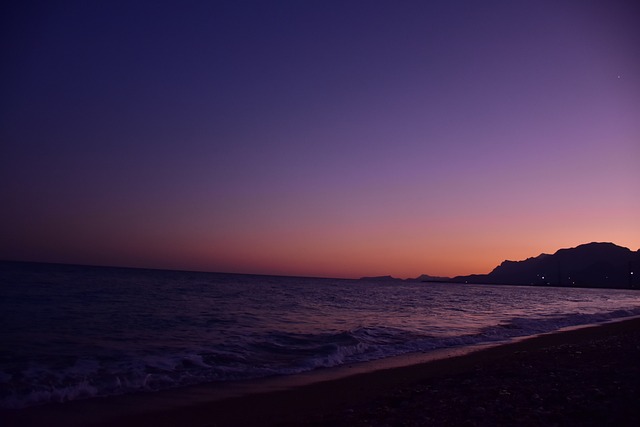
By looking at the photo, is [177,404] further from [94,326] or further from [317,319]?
[317,319]

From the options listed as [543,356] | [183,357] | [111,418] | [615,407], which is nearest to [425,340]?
[543,356]

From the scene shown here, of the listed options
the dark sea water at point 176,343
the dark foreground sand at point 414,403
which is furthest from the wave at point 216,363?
the dark foreground sand at point 414,403

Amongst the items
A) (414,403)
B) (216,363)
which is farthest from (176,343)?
(414,403)

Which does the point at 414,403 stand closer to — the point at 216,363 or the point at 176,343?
the point at 216,363

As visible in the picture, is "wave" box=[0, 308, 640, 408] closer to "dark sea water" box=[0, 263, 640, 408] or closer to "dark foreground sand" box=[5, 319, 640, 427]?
"dark sea water" box=[0, 263, 640, 408]

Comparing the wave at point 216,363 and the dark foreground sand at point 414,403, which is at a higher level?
the dark foreground sand at point 414,403

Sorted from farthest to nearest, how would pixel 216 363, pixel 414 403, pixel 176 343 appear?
pixel 176 343 → pixel 216 363 → pixel 414 403

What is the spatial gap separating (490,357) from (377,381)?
5.48 m

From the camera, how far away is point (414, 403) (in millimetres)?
8188

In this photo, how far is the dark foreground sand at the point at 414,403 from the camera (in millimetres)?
7035

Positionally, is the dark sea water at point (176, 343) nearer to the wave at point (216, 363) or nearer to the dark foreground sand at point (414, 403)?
the wave at point (216, 363)

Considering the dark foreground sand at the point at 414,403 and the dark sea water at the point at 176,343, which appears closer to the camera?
the dark foreground sand at the point at 414,403

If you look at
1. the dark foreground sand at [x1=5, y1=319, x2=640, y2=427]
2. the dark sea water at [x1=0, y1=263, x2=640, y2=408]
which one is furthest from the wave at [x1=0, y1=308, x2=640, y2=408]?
the dark foreground sand at [x1=5, y1=319, x2=640, y2=427]

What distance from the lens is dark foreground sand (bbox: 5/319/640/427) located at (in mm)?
7035
